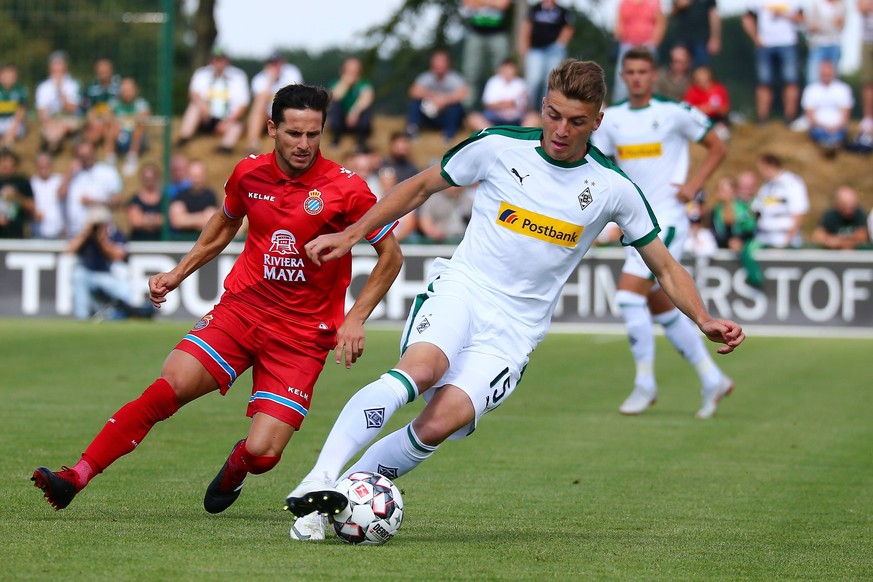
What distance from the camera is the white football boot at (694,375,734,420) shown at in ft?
37.4

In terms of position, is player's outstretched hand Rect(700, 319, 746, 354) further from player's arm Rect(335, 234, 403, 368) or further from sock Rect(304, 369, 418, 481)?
player's arm Rect(335, 234, 403, 368)

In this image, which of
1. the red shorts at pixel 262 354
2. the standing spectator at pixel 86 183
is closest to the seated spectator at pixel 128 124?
the standing spectator at pixel 86 183

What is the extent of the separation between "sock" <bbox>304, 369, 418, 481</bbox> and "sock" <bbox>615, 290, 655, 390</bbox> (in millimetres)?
5745

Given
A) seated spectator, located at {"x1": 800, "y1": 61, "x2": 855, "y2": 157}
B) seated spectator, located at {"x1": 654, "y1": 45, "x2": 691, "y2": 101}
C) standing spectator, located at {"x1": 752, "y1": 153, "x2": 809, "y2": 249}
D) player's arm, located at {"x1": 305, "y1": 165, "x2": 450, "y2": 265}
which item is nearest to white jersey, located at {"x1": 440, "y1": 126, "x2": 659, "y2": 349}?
player's arm, located at {"x1": 305, "y1": 165, "x2": 450, "y2": 265}

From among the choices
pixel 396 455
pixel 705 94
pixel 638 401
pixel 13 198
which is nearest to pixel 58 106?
pixel 13 198

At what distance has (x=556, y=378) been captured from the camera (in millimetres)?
14133

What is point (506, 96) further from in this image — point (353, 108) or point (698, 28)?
point (698, 28)

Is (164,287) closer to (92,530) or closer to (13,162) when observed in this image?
(92,530)

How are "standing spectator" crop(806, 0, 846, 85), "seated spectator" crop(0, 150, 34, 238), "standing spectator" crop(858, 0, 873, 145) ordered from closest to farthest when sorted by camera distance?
1. "seated spectator" crop(0, 150, 34, 238)
2. "standing spectator" crop(806, 0, 846, 85)
3. "standing spectator" crop(858, 0, 873, 145)

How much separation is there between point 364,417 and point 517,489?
84.7 inches

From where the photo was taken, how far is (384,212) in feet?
20.0

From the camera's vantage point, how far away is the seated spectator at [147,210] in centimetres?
2106

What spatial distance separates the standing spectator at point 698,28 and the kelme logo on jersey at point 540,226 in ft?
55.9

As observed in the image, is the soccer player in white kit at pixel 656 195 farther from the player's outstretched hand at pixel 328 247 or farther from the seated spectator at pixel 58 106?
the seated spectator at pixel 58 106
